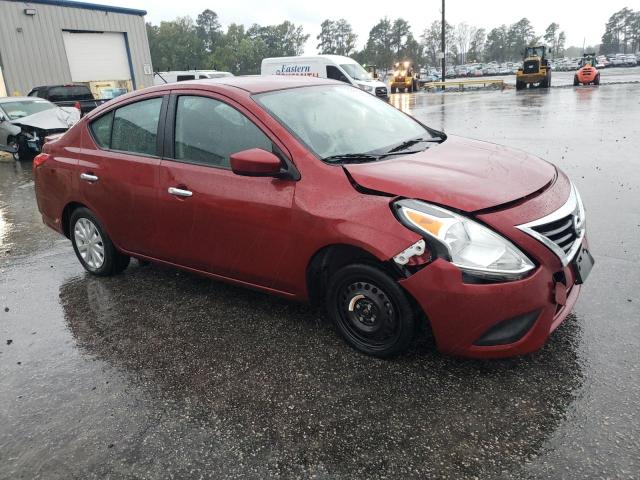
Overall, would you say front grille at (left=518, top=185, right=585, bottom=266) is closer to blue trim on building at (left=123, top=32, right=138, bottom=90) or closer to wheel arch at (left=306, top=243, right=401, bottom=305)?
wheel arch at (left=306, top=243, right=401, bottom=305)

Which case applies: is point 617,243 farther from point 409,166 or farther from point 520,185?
point 409,166

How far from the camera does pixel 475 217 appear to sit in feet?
8.39

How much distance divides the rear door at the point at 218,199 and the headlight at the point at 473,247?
35.8 inches

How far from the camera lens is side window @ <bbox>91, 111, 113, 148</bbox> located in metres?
4.21

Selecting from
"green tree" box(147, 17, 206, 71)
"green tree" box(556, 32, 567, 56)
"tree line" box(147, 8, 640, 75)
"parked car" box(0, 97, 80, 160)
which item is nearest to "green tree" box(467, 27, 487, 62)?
"tree line" box(147, 8, 640, 75)

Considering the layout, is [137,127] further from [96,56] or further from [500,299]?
[96,56]

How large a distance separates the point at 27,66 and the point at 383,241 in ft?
86.8

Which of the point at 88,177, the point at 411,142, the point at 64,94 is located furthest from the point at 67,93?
the point at 411,142

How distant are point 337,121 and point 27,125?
1129 centimetres

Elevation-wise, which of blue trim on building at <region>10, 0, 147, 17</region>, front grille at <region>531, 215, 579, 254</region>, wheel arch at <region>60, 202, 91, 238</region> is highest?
blue trim on building at <region>10, 0, 147, 17</region>

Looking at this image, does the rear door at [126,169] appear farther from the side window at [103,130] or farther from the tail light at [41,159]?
the tail light at [41,159]

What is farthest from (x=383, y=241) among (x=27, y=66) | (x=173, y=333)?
(x=27, y=66)

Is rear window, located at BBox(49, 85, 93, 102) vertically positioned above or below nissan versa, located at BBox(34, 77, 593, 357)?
above

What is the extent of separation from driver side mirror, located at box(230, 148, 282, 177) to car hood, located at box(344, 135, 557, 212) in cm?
43
